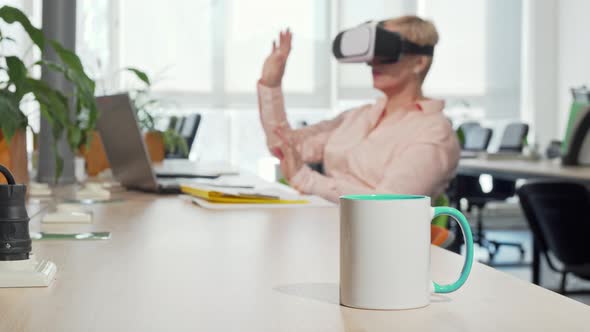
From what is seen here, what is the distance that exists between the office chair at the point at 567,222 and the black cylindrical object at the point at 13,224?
97.3 inches

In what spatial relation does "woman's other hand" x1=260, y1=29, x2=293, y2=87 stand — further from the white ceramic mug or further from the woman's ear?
the white ceramic mug

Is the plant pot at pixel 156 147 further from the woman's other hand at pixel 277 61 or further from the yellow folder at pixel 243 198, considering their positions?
the yellow folder at pixel 243 198

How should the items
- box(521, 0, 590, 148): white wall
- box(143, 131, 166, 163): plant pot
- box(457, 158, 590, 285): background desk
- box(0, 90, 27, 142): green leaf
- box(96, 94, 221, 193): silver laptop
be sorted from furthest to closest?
box(521, 0, 590, 148): white wall, box(457, 158, 590, 285): background desk, box(143, 131, 166, 163): plant pot, box(96, 94, 221, 193): silver laptop, box(0, 90, 27, 142): green leaf

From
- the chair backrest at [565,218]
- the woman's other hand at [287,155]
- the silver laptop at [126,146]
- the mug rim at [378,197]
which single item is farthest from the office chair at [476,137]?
the mug rim at [378,197]

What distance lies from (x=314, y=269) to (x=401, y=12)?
24.7ft

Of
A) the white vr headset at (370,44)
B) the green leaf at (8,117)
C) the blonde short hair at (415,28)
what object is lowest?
the green leaf at (8,117)

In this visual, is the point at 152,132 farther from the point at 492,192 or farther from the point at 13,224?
the point at 492,192

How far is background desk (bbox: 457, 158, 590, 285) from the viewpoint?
3.62 metres

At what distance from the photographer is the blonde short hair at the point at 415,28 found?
2.33 meters

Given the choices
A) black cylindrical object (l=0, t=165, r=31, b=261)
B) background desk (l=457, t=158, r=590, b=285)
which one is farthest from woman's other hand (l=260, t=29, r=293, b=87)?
black cylindrical object (l=0, t=165, r=31, b=261)

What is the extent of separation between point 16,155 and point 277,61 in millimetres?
1016

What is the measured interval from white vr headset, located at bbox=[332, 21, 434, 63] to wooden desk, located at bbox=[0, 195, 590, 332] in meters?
1.17

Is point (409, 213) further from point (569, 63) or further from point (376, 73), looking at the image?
point (569, 63)

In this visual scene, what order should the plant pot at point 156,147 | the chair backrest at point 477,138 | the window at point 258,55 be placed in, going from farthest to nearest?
the window at point 258,55, the chair backrest at point 477,138, the plant pot at point 156,147
